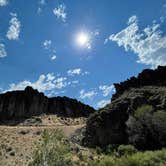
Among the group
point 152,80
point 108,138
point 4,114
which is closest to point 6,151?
point 108,138

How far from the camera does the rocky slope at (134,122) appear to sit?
193 ft

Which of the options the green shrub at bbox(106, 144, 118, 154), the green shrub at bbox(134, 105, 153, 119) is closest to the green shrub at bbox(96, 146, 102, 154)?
the green shrub at bbox(106, 144, 118, 154)

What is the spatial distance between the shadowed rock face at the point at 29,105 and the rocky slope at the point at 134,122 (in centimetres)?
4747

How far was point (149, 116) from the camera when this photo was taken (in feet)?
197

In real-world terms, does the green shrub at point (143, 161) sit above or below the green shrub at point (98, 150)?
below

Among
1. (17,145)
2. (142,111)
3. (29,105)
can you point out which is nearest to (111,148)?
(142,111)

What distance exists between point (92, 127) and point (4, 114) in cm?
5434

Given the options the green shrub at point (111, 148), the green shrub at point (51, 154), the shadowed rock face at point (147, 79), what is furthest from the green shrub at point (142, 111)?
the green shrub at point (51, 154)

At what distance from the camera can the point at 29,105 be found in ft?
374

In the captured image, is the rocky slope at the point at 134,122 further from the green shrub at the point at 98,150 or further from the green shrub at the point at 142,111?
the green shrub at the point at 98,150

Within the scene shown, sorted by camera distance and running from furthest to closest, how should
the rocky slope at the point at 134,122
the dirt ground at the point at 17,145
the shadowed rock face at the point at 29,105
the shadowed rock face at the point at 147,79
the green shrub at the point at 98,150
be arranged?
the shadowed rock face at the point at 29,105
the shadowed rock face at the point at 147,79
the rocky slope at the point at 134,122
the green shrub at the point at 98,150
the dirt ground at the point at 17,145

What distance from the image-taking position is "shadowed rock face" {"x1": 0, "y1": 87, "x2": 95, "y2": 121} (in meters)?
112

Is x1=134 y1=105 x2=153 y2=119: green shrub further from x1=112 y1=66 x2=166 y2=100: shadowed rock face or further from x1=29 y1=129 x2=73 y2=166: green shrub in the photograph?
x1=29 y1=129 x2=73 y2=166: green shrub

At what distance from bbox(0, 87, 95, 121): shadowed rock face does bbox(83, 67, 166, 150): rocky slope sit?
47472mm
